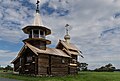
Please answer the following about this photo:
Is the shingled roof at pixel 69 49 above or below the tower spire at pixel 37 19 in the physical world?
below

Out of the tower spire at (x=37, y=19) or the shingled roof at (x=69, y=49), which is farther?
the shingled roof at (x=69, y=49)

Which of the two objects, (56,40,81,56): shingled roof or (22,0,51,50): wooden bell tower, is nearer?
(22,0,51,50): wooden bell tower

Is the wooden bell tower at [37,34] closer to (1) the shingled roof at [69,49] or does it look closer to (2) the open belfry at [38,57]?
(2) the open belfry at [38,57]

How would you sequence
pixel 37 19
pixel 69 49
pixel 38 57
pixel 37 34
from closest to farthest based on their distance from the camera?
pixel 38 57 < pixel 37 34 < pixel 37 19 < pixel 69 49

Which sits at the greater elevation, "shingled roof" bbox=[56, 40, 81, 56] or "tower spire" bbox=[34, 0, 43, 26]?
"tower spire" bbox=[34, 0, 43, 26]

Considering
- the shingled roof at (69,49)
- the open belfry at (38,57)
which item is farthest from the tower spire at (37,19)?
the shingled roof at (69,49)

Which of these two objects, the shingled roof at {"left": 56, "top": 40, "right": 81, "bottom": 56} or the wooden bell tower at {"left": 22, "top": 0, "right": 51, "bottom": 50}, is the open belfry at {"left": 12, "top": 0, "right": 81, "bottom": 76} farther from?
the shingled roof at {"left": 56, "top": 40, "right": 81, "bottom": 56}

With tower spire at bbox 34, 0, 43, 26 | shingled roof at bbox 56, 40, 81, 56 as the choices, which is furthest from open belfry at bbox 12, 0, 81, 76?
shingled roof at bbox 56, 40, 81, 56

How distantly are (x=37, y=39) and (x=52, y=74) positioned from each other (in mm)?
6731

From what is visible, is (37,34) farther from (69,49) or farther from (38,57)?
(69,49)

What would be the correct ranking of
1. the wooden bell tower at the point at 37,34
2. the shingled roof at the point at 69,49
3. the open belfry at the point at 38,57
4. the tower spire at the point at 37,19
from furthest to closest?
the shingled roof at the point at 69,49 → the tower spire at the point at 37,19 → the wooden bell tower at the point at 37,34 → the open belfry at the point at 38,57

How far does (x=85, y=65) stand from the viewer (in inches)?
3561

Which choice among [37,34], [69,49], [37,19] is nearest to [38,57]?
[37,34]

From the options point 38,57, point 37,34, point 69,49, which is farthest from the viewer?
point 69,49
